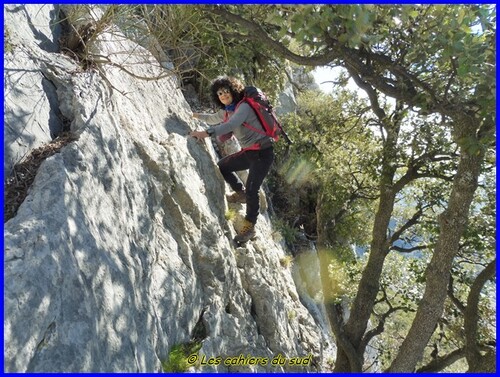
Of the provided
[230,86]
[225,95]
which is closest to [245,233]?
[225,95]

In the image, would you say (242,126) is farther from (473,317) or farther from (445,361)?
(445,361)

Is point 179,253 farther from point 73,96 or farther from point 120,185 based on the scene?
point 73,96

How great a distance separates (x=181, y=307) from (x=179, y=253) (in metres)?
0.75

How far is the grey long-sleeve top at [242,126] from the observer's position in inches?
238

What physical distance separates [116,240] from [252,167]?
3.32 m

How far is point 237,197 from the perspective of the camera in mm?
7438

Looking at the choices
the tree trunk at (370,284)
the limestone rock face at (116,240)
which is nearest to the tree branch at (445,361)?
the tree trunk at (370,284)

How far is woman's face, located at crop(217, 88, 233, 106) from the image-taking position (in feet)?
21.3

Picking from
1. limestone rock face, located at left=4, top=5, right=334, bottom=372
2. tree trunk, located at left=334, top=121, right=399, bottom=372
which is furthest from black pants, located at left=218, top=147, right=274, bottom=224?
tree trunk, located at left=334, top=121, right=399, bottom=372

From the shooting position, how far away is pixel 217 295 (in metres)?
5.66

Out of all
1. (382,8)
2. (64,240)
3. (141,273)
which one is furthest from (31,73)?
(382,8)

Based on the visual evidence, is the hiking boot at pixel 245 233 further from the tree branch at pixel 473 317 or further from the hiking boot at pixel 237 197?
the tree branch at pixel 473 317

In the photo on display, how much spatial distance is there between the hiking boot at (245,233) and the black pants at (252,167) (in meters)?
0.09

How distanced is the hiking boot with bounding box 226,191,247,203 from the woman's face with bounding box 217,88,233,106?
1681 mm
